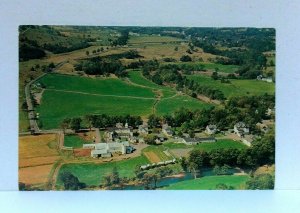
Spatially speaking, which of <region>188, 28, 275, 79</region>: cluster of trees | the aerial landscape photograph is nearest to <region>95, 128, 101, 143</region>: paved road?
the aerial landscape photograph

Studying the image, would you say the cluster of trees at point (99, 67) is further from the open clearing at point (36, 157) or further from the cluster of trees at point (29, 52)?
the open clearing at point (36, 157)

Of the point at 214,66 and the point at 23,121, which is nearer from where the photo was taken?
the point at 23,121

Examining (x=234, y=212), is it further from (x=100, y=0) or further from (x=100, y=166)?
(x=100, y=0)

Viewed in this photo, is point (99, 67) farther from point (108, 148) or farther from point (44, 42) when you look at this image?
point (108, 148)

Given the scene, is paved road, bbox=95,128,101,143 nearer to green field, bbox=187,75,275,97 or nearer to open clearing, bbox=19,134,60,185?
open clearing, bbox=19,134,60,185

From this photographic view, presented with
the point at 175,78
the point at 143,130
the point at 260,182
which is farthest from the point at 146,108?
the point at 260,182

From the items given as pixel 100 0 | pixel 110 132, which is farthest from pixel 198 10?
pixel 110 132
